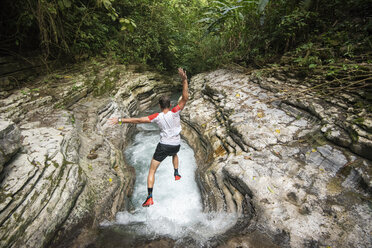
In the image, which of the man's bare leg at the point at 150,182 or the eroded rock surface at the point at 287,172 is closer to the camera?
the eroded rock surface at the point at 287,172

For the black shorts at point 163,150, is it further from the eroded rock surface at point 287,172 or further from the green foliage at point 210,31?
the green foliage at point 210,31

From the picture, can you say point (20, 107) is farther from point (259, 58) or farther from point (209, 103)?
point (259, 58)

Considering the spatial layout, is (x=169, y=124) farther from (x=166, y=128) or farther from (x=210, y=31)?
(x=210, y=31)

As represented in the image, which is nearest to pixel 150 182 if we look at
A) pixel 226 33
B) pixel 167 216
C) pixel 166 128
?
pixel 167 216

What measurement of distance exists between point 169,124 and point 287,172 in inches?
86.6

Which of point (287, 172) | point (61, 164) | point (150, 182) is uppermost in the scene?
point (61, 164)

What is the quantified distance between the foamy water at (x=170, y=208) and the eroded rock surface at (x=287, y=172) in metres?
0.30

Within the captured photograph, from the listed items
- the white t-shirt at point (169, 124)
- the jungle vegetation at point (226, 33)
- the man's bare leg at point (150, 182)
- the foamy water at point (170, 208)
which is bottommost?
the foamy water at point (170, 208)

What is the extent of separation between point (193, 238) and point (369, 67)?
451cm

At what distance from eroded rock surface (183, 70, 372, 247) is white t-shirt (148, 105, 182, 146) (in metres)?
1.16

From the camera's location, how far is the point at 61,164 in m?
2.87

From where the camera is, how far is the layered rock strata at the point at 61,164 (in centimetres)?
222

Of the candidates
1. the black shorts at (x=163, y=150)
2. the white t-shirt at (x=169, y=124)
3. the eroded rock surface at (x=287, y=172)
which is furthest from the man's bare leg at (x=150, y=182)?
the eroded rock surface at (x=287, y=172)

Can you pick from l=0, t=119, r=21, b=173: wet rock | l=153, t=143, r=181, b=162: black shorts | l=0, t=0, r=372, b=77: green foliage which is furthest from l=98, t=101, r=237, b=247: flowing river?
l=0, t=0, r=372, b=77: green foliage
